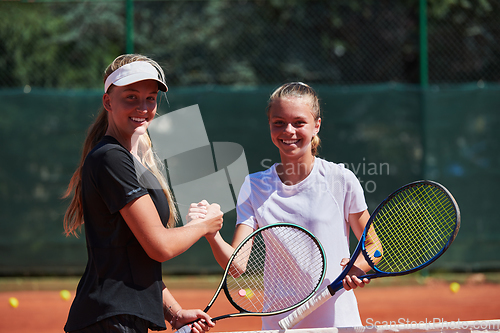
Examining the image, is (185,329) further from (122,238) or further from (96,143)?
(96,143)

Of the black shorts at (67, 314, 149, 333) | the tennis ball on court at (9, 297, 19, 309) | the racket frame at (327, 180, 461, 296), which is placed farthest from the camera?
the tennis ball on court at (9, 297, 19, 309)

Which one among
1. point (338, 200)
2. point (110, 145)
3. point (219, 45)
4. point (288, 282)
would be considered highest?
point (219, 45)

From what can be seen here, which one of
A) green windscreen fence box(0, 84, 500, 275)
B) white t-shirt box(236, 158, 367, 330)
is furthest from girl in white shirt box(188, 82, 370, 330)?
green windscreen fence box(0, 84, 500, 275)

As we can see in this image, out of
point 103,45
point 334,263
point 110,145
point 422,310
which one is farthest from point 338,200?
point 103,45

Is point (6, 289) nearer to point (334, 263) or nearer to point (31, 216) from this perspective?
point (31, 216)

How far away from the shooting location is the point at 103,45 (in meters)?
8.94

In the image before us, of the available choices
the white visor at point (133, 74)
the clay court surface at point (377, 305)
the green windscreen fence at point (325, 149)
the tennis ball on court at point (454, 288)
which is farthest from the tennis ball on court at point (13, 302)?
the tennis ball on court at point (454, 288)

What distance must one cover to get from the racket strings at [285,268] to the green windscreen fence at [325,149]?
3671 millimetres

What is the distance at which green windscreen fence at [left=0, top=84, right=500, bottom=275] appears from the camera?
5.79 meters

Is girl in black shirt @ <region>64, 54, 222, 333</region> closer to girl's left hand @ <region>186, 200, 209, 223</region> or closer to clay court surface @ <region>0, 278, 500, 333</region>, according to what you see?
girl's left hand @ <region>186, 200, 209, 223</region>

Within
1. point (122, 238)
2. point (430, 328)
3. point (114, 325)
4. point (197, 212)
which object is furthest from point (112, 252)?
point (430, 328)

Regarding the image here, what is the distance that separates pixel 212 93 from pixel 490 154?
134 inches

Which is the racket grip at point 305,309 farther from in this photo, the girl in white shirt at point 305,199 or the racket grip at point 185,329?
the racket grip at point 185,329

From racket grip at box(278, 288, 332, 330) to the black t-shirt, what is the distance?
Answer: 50 cm
